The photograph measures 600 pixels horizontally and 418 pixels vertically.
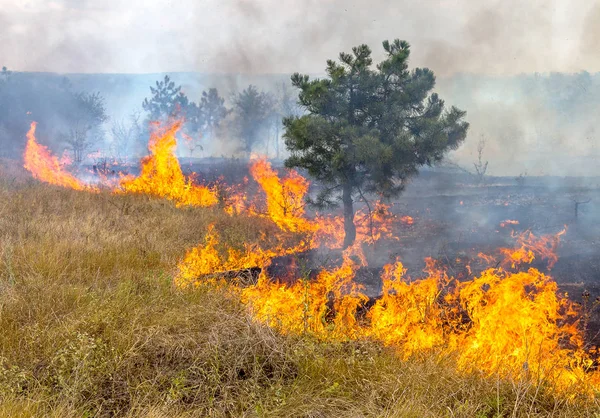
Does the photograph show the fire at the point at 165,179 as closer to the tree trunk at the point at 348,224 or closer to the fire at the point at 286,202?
the fire at the point at 286,202

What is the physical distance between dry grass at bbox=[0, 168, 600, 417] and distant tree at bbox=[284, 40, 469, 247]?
18.3 ft

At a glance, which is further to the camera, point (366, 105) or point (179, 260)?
point (366, 105)

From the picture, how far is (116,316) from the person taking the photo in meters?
3.61

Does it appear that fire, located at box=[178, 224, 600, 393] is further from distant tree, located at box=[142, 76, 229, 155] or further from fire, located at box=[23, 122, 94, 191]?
distant tree, located at box=[142, 76, 229, 155]

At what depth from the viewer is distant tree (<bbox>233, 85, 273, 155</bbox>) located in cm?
4588

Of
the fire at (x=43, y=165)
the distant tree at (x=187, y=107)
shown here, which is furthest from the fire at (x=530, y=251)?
the distant tree at (x=187, y=107)

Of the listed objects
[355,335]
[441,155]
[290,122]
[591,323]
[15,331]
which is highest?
[290,122]

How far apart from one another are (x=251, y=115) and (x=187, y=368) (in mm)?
46048

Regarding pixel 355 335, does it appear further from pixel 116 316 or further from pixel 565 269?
pixel 565 269

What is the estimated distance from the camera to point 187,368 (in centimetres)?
314

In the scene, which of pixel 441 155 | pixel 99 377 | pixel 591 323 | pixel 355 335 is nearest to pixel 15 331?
pixel 99 377

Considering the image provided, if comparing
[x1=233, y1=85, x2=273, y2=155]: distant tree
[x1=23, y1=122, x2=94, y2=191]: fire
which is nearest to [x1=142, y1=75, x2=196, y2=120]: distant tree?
[x1=233, y1=85, x2=273, y2=155]: distant tree

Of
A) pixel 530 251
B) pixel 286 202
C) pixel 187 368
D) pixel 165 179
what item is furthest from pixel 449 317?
pixel 165 179

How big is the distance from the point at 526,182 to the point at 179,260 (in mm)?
31105
